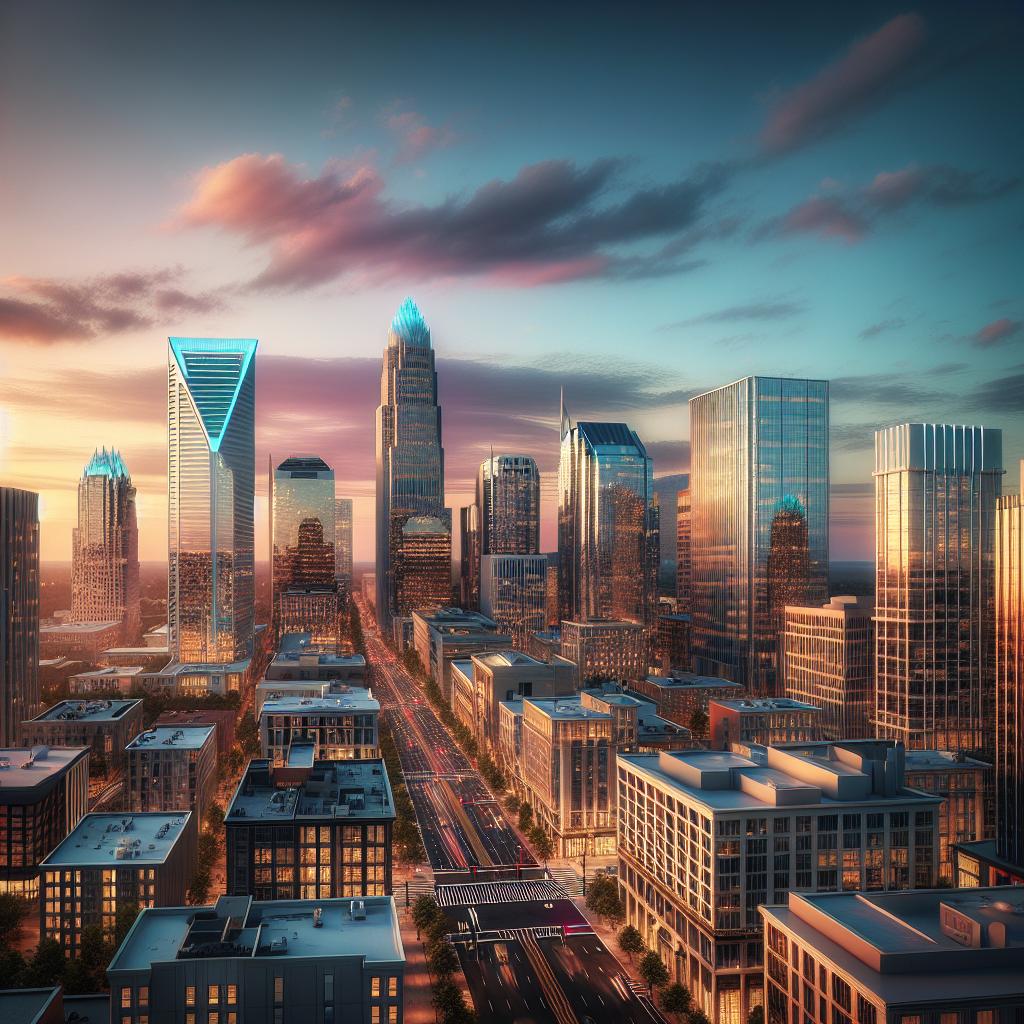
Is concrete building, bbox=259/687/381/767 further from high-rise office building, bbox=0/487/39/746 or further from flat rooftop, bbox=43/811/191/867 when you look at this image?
high-rise office building, bbox=0/487/39/746

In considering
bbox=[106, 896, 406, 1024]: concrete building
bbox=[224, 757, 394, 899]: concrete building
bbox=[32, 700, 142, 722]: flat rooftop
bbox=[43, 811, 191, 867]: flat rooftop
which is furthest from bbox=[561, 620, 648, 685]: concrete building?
bbox=[106, 896, 406, 1024]: concrete building

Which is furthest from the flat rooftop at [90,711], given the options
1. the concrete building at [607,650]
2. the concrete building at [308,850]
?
the concrete building at [607,650]

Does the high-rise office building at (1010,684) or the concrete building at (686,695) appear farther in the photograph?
the concrete building at (686,695)

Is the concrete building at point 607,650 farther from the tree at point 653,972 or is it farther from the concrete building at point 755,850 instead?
the tree at point 653,972

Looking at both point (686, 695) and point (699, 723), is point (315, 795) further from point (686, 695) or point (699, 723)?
point (686, 695)

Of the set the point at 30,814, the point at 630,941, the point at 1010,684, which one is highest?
the point at 1010,684

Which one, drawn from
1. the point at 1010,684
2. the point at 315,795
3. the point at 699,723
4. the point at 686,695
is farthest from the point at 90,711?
the point at 1010,684

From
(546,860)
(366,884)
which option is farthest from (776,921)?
(546,860)
